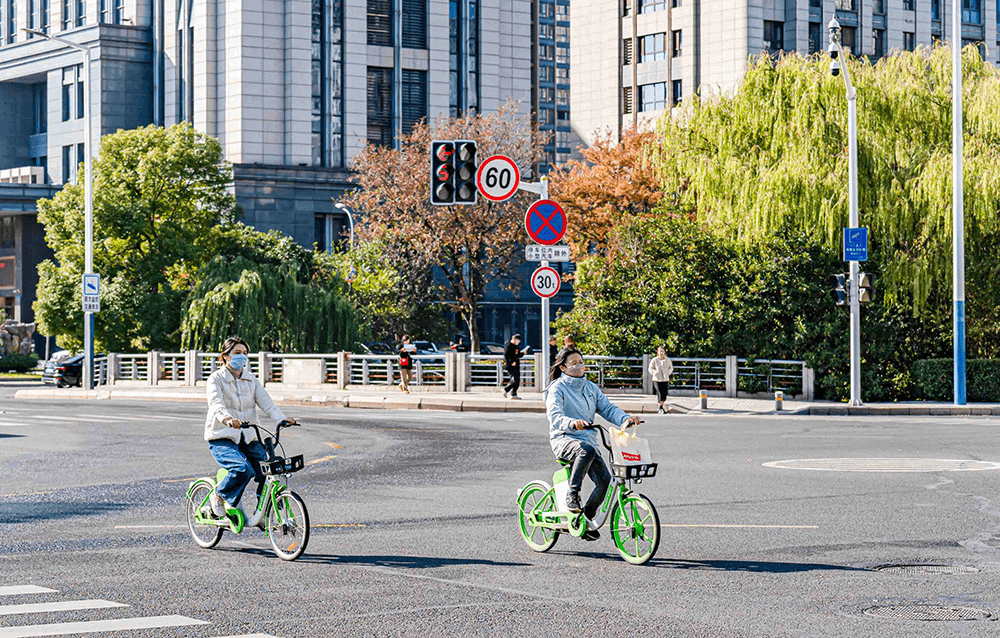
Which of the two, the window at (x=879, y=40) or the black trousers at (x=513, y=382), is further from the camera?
the window at (x=879, y=40)

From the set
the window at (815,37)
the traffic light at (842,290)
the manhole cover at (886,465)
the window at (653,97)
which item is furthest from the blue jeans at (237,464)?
the window at (815,37)

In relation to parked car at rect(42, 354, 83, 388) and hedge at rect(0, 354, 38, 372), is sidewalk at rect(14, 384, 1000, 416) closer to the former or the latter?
parked car at rect(42, 354, 83, 388)

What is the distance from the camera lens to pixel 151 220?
169ft

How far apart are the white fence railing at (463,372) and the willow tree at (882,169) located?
3.42 m

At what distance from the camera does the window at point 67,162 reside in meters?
83.4

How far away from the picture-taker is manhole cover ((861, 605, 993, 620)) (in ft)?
26.8

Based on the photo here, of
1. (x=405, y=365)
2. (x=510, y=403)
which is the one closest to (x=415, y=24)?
(x=405, y=365)

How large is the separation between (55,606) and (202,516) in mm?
2772

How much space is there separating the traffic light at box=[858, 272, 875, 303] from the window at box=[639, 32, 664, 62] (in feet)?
166

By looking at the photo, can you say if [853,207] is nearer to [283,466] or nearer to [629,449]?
[629,449]

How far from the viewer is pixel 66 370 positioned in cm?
4931

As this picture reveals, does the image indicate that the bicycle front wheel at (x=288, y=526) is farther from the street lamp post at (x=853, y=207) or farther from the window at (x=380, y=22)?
the window at (x=380, y=22)

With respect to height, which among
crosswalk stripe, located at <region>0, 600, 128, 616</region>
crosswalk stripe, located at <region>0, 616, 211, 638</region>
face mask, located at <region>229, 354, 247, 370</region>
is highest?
face mask, located at <region>229, 354, 247, 370</region>

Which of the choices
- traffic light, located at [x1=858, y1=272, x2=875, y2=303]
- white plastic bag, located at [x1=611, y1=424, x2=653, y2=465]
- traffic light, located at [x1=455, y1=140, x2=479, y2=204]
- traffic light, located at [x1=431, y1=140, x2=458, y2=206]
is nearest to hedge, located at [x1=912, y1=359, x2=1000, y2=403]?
traffic light, located at [x1=858, y1=272, x2=875, y2=303]
